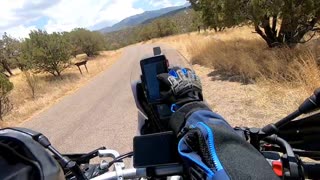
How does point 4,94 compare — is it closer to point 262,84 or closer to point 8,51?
point 262,84

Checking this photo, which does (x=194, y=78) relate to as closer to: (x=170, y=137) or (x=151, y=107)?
(x=170, y=137)

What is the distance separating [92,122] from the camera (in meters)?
8.19

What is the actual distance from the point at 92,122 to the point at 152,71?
20.3ft

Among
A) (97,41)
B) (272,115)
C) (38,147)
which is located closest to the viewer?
(38,147)

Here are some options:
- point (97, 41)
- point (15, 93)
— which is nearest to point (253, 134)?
point (15, 93)

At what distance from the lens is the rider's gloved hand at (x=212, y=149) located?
3.56ft

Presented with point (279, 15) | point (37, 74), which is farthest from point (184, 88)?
point (37, 74)

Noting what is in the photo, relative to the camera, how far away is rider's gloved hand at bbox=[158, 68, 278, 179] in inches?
42.7

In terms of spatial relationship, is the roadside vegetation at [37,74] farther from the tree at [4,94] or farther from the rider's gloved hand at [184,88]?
the rider's gloved hand at [184,88]

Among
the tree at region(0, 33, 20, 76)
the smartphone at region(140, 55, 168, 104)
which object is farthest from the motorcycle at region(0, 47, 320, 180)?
the tree at region(0, 33, 20, 76)

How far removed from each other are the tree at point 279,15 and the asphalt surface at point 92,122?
4.29m

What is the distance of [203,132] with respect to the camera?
4.02ft

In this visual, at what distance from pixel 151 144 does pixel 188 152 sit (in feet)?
0.89

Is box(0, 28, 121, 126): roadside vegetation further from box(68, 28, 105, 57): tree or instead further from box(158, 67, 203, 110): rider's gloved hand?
box(68, 28, 105, 57): tree
